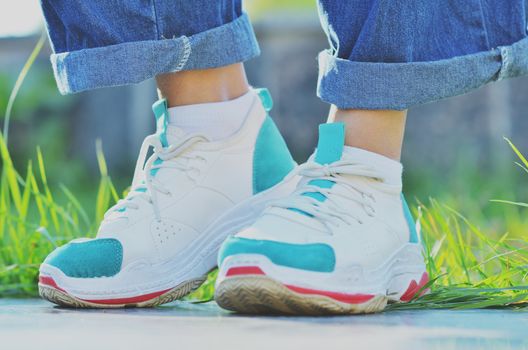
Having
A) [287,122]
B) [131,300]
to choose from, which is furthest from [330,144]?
[287,122]

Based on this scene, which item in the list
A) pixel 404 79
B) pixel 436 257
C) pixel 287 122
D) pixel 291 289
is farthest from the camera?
pixel 287 122

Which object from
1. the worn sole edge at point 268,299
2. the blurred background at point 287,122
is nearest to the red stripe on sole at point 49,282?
the worn sole edge at point 268,299

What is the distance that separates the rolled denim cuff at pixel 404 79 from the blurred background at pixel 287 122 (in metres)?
3.23

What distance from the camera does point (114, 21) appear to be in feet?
4.34

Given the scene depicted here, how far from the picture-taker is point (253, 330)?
1.00m

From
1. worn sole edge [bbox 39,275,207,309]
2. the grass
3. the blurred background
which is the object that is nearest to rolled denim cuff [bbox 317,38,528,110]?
the grass

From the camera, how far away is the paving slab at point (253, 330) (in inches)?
35.9

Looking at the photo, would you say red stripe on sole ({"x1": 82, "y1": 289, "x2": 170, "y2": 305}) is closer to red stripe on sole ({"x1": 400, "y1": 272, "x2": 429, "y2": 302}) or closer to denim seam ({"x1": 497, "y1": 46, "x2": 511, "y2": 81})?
red stripe on sole ({"x1": 400, "y1": 272, "x2": 429, "y2": 302})

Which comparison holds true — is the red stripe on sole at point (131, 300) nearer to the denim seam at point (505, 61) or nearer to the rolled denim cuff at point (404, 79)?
the rolled denim cuff at point (404, 79)

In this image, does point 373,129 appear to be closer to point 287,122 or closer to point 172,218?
point 172,218

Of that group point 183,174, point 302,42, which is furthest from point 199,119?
point 302,42

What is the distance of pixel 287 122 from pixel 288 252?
4.62m

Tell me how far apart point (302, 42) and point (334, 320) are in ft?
16.1

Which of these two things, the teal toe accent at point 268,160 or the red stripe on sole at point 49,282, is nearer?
the red stripe on sole at point 49,282
